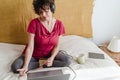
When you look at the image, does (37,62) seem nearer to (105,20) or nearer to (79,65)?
(79,65)

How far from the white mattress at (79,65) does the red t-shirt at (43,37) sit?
0.19 m

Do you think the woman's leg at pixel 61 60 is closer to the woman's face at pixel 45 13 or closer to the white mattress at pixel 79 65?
the white mattress at pixel 79 65

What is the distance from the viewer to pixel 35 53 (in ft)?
5.45

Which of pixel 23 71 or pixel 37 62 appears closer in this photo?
pixel 23 71

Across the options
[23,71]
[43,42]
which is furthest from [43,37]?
[23,71]

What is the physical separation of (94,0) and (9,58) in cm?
103

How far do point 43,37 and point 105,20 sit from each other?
0.90 metres

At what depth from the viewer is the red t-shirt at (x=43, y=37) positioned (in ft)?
5.24

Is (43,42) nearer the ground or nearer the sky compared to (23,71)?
nearer the sky

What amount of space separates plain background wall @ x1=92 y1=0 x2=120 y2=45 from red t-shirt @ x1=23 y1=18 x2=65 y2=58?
2.19 ft

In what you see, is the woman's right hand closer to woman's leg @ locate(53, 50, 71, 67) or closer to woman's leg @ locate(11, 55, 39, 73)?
woman's leg @ locate(11, 55, 39, 73)

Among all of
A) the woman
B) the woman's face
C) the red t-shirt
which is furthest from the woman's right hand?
the woman's face

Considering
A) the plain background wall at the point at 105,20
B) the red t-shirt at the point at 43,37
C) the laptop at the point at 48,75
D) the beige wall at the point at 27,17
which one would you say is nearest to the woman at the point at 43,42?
the red t-shirt at the point at 43,37

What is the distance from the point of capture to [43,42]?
162 cm
